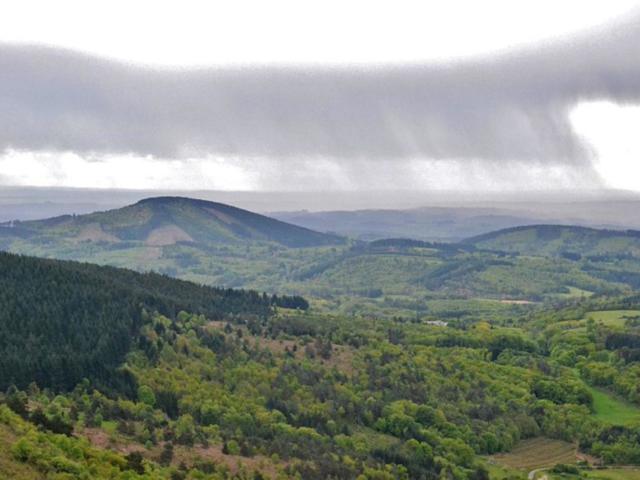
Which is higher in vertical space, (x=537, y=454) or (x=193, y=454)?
(x=193, y=454)

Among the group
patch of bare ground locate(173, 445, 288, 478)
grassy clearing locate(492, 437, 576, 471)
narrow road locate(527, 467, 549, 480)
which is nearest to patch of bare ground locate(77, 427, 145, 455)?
patch of bare ground locate(173, 445, 288, 478)

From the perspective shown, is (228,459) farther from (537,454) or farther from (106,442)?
(537,454)

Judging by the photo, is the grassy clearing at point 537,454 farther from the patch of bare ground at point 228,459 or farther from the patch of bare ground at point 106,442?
the patch of bare ground at point 106,442

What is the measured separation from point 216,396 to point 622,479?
9744 cm

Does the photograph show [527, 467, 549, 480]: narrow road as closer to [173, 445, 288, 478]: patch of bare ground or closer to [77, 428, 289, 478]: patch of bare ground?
[77, 428, 289, 478]: patch of bare ground

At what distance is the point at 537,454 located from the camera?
181 metres

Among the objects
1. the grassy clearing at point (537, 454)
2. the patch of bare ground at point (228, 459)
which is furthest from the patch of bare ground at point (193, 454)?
the grassy clearing at point (537, 454)

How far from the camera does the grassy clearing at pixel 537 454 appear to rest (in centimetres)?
17275

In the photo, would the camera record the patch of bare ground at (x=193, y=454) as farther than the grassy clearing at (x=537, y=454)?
No

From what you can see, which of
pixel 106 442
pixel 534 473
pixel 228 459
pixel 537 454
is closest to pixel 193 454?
pixel 228 459

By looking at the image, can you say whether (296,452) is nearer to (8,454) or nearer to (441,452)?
(441,452)

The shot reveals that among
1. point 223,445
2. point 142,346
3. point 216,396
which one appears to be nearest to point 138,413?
point 223,445

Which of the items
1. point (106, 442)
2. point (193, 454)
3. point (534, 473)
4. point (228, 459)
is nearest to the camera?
point (106, 442)

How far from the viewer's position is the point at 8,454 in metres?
79.8
